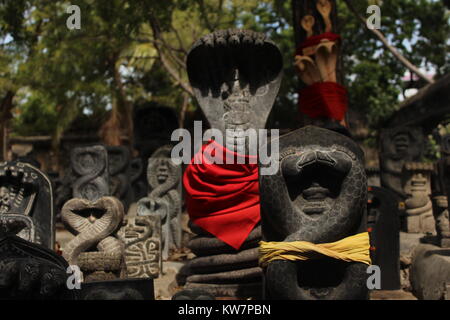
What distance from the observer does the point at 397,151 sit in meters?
9.52

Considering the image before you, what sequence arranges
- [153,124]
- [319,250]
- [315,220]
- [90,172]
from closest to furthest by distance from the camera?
[319,250] → [315,220] → [90,172] → [153,124]

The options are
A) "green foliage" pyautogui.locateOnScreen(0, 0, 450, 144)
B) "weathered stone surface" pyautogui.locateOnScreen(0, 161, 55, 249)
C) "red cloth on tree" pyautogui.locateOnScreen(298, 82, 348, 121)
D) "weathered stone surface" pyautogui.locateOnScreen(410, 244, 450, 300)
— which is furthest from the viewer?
"green foliage" pyautogui.locateOnScreen(0, 0, 450, 144)

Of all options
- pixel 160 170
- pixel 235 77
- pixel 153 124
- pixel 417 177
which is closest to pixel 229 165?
pixel 235 77

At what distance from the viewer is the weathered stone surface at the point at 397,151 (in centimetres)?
914

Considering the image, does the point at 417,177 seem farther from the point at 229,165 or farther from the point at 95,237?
the point at 95,237

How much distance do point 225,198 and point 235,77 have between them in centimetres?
137

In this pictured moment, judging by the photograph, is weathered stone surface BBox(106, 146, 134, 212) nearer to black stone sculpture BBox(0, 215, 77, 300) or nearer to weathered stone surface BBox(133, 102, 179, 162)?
weathered stone surface BBox(133, 102, 179, 162)

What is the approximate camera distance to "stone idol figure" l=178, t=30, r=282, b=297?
16.0 ft

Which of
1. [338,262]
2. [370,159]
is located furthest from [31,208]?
[370,159]

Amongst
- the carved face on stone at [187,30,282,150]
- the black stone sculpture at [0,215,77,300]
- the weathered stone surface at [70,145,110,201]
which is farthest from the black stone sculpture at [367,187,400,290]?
the weathered stone surface at [70,145,110,201]

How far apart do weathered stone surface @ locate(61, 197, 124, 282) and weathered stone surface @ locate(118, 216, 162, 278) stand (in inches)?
16.2

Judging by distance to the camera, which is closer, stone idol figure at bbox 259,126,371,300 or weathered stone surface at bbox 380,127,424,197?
stone idol figure at bbox 259,126,371,300
